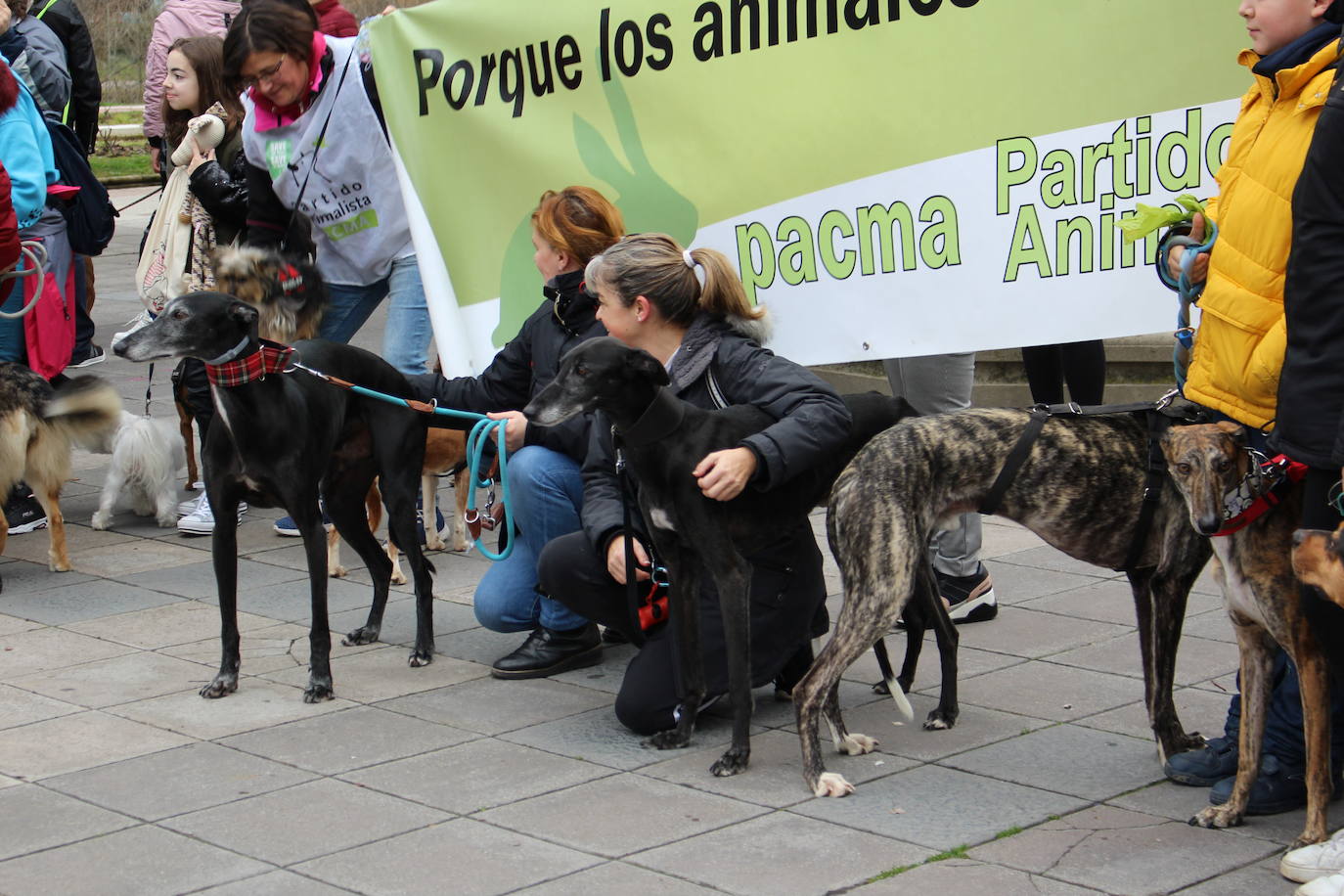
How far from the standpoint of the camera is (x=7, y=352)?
7.32 meters

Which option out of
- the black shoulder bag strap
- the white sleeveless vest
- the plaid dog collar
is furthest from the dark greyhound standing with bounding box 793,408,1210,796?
the black shoulder bag strap

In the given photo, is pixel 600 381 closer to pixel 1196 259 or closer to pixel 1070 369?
pixel 1196 259

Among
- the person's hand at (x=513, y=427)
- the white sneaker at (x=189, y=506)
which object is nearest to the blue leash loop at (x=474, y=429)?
the person's hand at (x=513, y=427)

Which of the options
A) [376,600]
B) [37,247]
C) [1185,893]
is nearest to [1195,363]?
[1185,893]

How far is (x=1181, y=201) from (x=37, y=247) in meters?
5.34

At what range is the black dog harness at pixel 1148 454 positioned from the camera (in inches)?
161

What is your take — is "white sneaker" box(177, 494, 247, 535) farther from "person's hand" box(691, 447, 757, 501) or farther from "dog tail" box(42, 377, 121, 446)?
"person's hand" box(691, 447, 757, 501)

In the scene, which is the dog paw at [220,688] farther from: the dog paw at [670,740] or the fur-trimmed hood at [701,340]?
the fur-trimmed hood at [701,340]

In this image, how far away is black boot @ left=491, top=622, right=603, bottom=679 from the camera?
5.36 metres

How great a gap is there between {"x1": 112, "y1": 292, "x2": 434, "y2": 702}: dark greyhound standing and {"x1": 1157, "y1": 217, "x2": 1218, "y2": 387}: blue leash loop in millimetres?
2777

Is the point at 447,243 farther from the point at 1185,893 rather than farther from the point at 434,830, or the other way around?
the point at 1185,893

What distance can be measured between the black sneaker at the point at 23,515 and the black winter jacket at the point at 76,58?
9.56ft

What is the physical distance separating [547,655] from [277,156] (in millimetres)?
2692

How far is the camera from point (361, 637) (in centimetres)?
588
